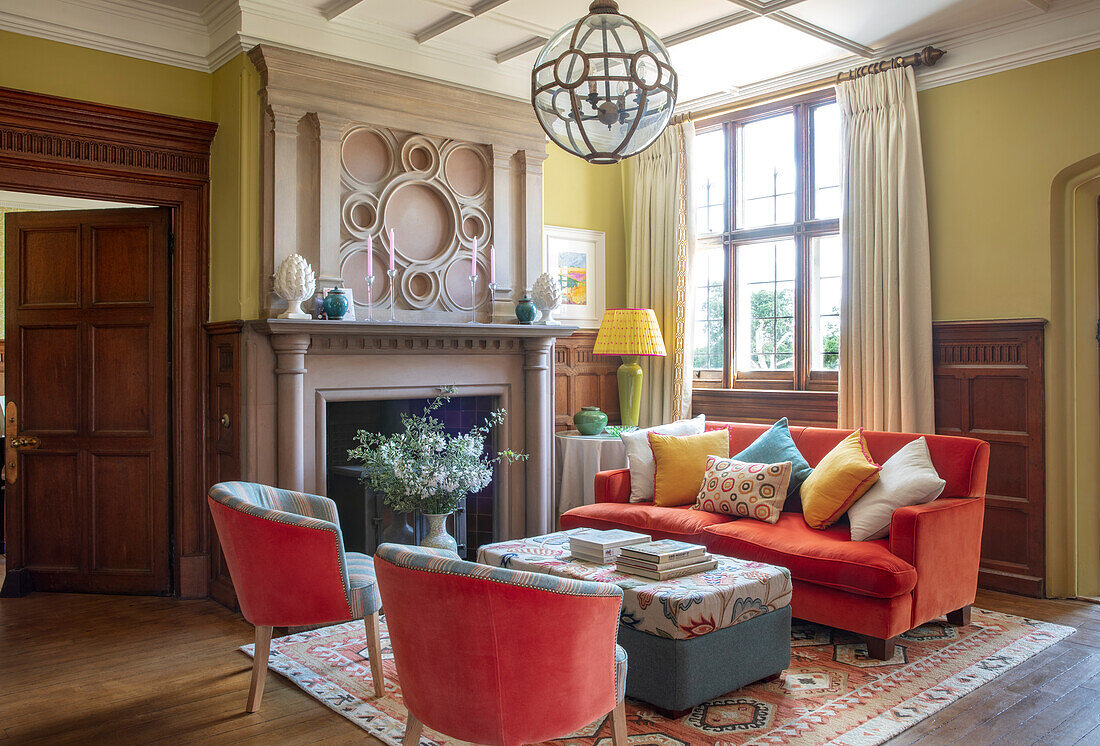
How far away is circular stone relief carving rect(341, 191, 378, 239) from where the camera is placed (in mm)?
4754

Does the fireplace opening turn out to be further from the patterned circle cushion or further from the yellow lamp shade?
the patterned circle cushion

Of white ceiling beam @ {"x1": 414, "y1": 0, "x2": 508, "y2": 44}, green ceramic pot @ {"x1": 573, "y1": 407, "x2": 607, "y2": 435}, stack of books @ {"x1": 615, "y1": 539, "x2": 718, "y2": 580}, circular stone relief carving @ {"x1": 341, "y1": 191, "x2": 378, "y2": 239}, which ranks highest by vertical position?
white ceiling beam @ {"x1": 414, "y1": 0, "x2": 508, "y2": 44}

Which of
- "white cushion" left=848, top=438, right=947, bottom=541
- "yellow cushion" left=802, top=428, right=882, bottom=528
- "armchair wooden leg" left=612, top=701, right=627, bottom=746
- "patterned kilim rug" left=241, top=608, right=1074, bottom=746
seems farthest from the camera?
"yellow cushion" left=802, top=428, right=882, bottom=528

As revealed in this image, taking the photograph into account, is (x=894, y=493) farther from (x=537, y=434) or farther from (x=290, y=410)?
(x=290, y=410)

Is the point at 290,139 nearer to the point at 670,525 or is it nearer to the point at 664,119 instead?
the point at 664,119

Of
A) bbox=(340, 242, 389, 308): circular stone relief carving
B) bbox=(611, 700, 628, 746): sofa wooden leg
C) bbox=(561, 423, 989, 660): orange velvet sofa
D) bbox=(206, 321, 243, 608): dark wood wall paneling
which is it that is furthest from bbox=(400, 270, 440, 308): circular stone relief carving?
bbox=(611, 700, 628, 746): sofa wooden leg

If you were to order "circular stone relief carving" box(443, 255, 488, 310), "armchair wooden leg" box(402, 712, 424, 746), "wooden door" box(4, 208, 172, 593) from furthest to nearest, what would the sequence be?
"circular stone relief carving" box(443, 255, 488, 310), "wooden door" box(4, 208, 172, 593), "armchair wooden leg" box(402, 712, 424, 746)

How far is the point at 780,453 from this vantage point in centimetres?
455

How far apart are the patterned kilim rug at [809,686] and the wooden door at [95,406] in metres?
1.39

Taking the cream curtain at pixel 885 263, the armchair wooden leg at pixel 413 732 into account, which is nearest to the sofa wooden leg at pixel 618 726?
the armchair wooden leg at pixel 413 732

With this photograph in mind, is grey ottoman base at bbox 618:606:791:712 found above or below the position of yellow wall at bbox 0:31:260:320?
below

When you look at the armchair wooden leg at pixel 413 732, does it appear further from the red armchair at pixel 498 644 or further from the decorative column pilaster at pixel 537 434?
the decorative column pilaster at pixel 537 434

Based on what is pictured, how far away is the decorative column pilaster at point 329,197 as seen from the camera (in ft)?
15.1

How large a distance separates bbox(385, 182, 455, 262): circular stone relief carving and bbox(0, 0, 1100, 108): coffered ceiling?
0.69 m
